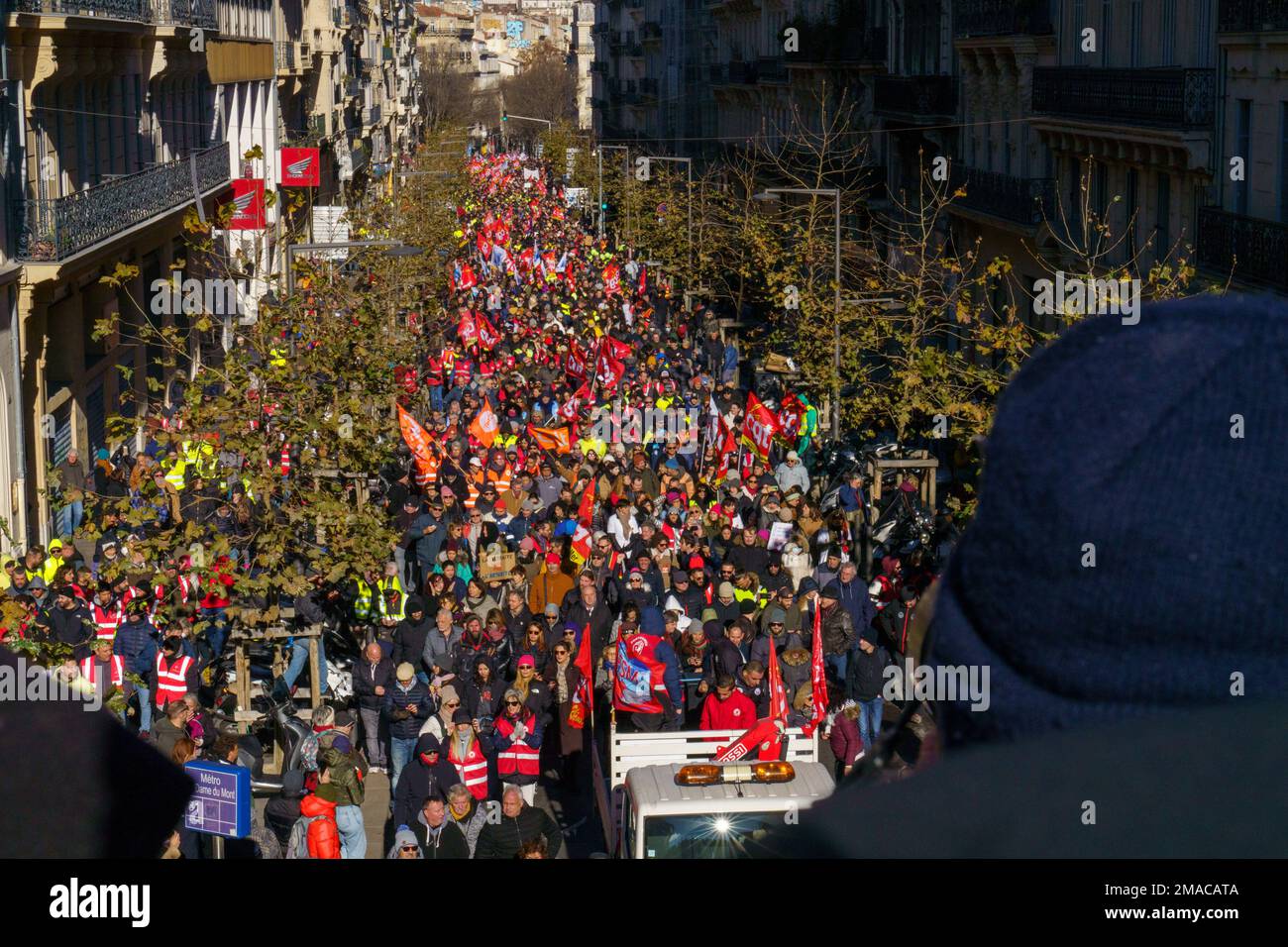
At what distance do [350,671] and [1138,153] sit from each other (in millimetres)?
16512

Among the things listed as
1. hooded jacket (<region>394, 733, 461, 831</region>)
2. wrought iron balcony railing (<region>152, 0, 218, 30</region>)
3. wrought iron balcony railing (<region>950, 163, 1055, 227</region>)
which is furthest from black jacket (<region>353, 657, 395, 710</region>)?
wrought iron balcony railing (<region>152, 0, 218, 30</region>)

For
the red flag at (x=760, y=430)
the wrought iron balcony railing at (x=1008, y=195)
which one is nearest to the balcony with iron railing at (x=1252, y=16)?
the wrought iron balcony railing at (x=1008, y=195)

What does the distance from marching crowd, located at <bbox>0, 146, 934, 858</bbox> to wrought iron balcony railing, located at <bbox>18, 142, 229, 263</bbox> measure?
3318 mm

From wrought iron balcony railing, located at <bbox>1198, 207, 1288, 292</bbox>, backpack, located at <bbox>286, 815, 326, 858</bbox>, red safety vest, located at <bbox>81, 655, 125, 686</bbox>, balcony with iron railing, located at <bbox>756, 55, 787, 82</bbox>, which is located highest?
balcony with iron railing, located at <bbox>756, 55, 787, 82</bbox>

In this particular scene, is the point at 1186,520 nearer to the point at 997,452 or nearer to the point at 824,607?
the point at 997,452

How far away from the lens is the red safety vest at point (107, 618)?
16328 mm

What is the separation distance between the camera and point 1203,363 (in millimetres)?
1125

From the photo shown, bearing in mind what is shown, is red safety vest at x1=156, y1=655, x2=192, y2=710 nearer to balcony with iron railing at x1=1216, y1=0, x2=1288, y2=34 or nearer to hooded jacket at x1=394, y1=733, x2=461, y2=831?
hooded jacket at x1=394, y1=733, x2=461, y2=831

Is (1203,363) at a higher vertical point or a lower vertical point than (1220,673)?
higher

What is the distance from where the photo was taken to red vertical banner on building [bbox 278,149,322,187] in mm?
52000

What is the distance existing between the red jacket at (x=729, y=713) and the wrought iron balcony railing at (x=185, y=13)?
2541cm
